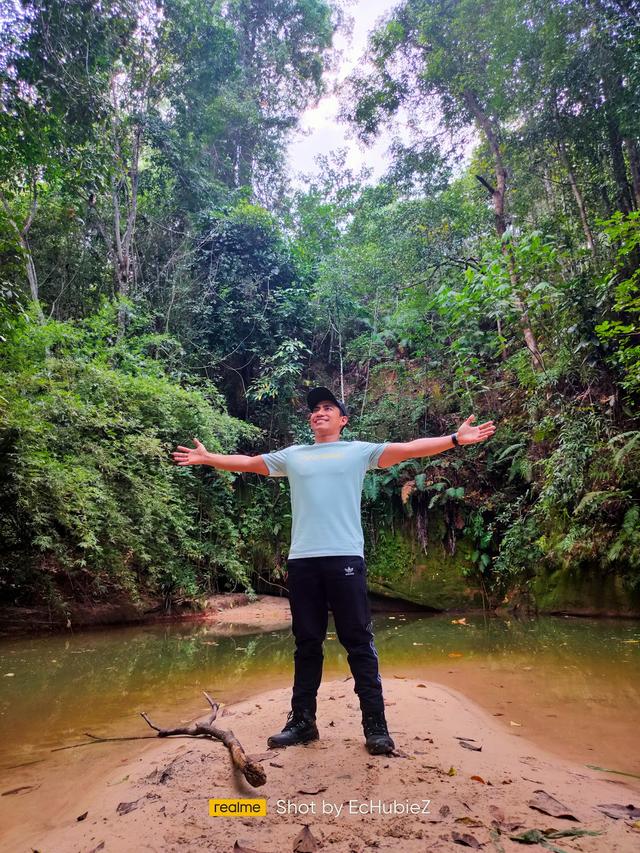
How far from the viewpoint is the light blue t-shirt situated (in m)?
2.89

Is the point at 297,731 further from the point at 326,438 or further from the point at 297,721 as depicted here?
the point at 326,438


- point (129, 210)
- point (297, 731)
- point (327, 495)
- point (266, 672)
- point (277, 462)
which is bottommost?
point (266, 672)

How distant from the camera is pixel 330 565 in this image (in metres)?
2.84

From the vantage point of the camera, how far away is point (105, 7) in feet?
27.2

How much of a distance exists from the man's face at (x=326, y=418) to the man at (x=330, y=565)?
115 millimetres

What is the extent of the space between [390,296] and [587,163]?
5518mm

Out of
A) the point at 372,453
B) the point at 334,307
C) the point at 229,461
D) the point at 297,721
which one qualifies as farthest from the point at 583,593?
the point at 334,307

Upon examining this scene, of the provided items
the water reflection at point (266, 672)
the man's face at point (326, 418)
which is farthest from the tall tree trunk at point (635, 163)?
the man's face at point (326, 418)

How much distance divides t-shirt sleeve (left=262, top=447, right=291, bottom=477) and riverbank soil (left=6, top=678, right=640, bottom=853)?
1477 mm

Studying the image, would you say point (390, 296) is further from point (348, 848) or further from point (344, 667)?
point (348, 848)

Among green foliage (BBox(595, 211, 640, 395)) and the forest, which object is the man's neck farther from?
green foliage (BBox(595, 211, 640, 395))

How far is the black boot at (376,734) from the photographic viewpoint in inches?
99.3

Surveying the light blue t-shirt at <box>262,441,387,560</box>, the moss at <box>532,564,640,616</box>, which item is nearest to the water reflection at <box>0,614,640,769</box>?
the moss at <box>532,564,640,616</box>

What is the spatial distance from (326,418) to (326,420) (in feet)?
0.04
